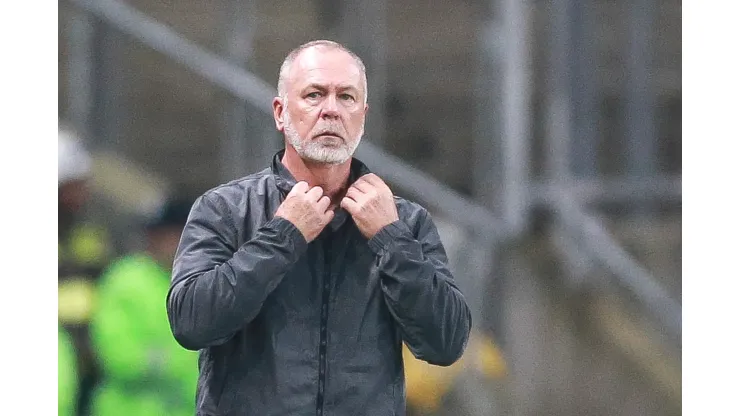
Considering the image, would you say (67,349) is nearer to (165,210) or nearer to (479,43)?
(165,210)

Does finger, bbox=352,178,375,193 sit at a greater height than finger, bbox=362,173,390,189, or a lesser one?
lesser

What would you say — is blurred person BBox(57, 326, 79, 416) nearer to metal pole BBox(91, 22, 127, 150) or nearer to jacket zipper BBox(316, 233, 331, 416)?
metal pole BBox(91, 22, 127, 150)

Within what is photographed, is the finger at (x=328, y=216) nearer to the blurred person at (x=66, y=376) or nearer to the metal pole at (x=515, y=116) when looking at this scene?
the blurred person at (x=66, y=376)

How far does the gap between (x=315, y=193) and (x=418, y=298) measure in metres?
0.21

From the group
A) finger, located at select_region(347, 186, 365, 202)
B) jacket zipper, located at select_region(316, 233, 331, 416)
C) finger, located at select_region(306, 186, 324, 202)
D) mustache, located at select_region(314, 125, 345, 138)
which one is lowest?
jacket zipper, located at select_region(316, 233, 331, 416)

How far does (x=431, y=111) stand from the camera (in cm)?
452

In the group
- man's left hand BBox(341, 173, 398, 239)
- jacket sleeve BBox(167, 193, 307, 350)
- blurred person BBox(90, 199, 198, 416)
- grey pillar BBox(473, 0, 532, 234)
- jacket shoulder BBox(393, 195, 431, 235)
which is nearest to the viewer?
jacket sleeve BBox(167, 193, 307, 350)

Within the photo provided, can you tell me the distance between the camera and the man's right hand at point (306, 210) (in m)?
1.62

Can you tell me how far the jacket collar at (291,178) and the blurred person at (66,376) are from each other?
2.40m

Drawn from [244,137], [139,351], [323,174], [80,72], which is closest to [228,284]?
[323,174]

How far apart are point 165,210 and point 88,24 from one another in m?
0.76

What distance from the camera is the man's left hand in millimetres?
1654

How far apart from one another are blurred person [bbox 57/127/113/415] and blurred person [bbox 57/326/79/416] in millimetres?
22

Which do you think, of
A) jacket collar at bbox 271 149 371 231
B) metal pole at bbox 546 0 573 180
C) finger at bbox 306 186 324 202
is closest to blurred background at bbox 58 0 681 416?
metal pole at bbox 546 0 573 180
